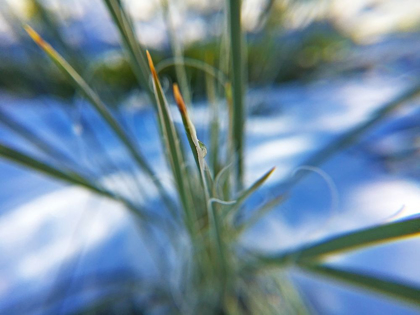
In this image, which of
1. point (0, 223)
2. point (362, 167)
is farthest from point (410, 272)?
point (0, 223)

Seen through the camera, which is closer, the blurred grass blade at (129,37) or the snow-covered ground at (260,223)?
the blurred grass blade at (129,37)

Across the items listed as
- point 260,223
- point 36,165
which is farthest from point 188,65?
point 260,223

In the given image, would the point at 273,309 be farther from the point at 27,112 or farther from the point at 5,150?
the point at 27,112

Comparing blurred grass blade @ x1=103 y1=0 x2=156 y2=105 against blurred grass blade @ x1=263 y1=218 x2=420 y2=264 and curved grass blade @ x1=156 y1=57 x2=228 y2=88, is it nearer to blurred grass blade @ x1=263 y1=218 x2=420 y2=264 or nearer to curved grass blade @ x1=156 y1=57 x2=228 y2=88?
curved grass blade @ x1=156 y1=57 x2=228 y2=88

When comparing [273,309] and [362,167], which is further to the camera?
[362,167]

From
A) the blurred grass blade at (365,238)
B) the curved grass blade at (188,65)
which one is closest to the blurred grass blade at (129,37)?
the curved grass blade at (188,65)

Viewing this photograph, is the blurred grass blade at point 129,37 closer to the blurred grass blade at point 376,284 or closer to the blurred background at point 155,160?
the blurred background at point 155,160

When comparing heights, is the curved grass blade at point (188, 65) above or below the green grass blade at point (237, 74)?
above
